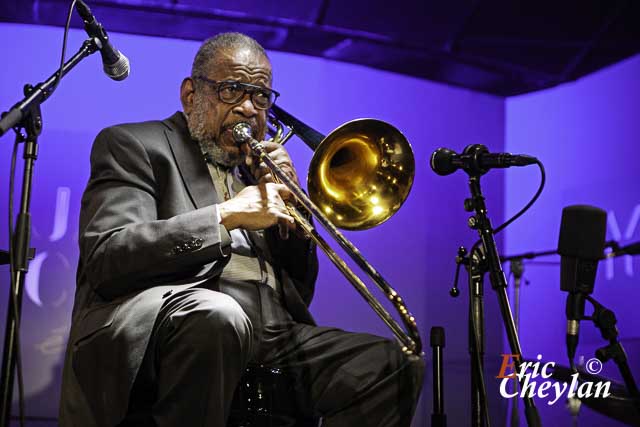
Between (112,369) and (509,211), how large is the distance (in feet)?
9.71

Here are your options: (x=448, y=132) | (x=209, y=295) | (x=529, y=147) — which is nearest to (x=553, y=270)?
(x=529, y=147)

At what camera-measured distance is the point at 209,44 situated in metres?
2.86

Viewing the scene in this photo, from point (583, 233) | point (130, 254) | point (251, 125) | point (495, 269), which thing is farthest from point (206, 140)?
point (583, 233)

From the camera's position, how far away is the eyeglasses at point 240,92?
8.95ft

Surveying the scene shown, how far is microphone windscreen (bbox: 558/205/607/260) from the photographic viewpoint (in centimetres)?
200

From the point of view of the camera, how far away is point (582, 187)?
426 centimetres

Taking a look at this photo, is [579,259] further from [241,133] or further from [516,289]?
[516,289]

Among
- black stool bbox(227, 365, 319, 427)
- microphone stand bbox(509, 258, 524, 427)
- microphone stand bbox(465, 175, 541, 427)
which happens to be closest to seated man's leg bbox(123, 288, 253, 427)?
black stool bbox(227, 365, 319, 427)

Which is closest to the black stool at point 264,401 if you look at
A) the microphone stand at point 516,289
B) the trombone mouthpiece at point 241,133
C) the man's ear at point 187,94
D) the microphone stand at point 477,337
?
the microphone stand at point 477,337

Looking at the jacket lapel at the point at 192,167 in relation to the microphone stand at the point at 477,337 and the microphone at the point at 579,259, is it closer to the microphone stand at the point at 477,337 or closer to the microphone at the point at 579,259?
the microphone stand at the point at 477,337

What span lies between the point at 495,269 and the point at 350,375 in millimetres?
588

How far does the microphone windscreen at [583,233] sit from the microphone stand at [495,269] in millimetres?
241

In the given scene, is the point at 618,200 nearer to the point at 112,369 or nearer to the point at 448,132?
the point at 448,132

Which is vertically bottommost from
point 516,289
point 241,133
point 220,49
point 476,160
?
point 516,289
